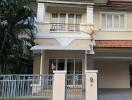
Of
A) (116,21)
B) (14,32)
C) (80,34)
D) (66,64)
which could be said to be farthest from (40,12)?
(116,21)

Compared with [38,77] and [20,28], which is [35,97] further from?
[20,28]

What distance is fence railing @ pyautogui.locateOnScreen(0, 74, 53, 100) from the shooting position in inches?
670

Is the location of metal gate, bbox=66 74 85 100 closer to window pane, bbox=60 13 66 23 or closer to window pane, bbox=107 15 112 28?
window pane, bbox=60 13 66 23

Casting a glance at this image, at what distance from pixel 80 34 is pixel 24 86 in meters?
8.59

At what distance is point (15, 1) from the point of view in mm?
21078

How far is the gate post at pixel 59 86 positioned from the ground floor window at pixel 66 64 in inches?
328

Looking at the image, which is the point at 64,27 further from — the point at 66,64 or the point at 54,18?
the point at 66,64

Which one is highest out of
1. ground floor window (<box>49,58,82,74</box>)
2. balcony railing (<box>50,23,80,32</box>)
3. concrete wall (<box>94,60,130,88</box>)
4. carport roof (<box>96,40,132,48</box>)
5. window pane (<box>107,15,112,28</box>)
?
window pane (<box>107,15,112,28</box>)

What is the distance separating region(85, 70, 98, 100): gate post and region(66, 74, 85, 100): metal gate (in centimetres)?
35

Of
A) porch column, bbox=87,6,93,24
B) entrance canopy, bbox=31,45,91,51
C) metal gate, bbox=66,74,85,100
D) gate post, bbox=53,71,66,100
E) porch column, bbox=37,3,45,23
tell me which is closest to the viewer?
gate post, bbox=53,71,66,100

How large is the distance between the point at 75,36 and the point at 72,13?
3407 mm

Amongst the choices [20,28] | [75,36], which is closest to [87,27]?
[75,36]

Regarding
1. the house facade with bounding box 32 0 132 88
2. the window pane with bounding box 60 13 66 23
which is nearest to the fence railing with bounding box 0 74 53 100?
the house facade with bounding box 32 0 132 88

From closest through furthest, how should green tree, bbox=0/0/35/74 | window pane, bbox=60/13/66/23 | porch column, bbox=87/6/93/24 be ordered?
green tree, bbox=0/0/35/74 < porch column, bbox=87/6/93/24 < window pane, bbox=60/13/66/23
